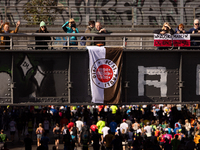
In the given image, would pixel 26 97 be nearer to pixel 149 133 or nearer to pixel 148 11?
pixel 149 133

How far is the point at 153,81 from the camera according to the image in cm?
1417

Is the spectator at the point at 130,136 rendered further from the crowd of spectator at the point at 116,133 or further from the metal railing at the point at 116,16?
the metal railing at the point at 116,16

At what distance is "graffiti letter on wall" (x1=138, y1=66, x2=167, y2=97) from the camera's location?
14.1 m

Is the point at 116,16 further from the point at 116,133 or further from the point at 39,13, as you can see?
the point at 116,133

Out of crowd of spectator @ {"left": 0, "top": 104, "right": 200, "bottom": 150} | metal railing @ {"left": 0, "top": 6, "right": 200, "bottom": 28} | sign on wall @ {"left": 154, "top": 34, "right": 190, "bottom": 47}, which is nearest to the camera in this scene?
sign on wall @ {"left": 154, "top": 34, "right": 190, "bottom": 47}

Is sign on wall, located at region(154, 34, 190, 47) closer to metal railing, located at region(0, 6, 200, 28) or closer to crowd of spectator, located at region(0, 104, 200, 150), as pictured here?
crowd of spectator, located at region(0, 104, 200, 150)

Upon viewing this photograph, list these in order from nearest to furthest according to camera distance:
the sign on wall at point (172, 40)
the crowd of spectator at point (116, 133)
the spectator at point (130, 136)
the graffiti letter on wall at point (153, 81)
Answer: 1. the sign on wall at point (172, 40)
2. the graffiti letter on wall at point (153, 81)
3. the crowd of spectator at point (116, 133)
4. the spectator at point (130, 136)

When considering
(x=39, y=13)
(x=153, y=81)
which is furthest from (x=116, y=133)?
(x=39, y=13)

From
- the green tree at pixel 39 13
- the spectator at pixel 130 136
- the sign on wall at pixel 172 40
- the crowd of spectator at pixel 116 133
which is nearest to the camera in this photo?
the sign on wall at pixel 172 40

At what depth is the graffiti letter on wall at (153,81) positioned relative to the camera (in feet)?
46.3

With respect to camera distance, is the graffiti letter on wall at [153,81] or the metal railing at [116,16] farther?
the metal railing at [116,16]

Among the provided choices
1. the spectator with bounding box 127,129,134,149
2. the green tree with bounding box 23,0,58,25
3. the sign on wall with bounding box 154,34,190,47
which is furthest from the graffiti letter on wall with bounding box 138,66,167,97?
the green tree with bounding box 23,0,58,25

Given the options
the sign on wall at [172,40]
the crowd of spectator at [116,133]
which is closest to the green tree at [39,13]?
the crowd of spectator at [116,133]

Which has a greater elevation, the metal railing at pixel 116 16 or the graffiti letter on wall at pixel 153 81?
the metal railing at pixel 116 16
